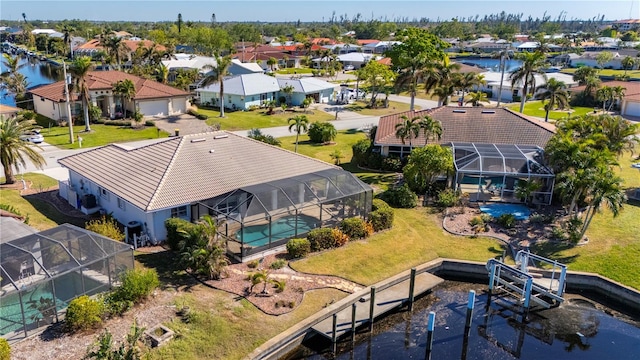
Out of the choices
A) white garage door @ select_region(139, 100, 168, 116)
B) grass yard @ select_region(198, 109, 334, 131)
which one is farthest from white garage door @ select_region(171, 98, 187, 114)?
grass yard @ select_region(198, 109, 334, 131)

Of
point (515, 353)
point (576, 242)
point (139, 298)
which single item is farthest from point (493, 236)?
point (139, 298)

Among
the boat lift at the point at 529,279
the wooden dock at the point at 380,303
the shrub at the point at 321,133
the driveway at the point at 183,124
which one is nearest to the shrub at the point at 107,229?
the wooden dock at the point at 380,303

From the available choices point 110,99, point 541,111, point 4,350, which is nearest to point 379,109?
point 541,111

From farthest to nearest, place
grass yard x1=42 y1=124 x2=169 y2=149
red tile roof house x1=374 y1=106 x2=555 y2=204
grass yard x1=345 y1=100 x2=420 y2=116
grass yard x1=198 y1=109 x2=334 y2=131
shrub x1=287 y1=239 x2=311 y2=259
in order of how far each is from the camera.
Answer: grass yard x1=345 y1=100 x2=420 y2=116 < grass yard x1=198 y1=109 x2=334 y2=131 < grass yard x1=42 y1=124 x2=169 y2=149 < red tile roof house x1=374 y1=106 x2=555 y2=204 < shrub x1=287 y1=239 x2=311 y2=259

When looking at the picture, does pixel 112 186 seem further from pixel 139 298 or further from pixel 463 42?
pixel 463 42

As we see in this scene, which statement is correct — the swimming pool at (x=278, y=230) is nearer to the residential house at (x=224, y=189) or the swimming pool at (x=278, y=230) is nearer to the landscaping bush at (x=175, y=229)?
the residential house at (x=224, y=189)

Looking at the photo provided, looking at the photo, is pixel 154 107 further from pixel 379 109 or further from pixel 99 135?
pixel 379 109

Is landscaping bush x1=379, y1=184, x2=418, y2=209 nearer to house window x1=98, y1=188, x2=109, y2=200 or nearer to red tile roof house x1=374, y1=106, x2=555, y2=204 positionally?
red tile roof house x1=374, y1=106, x2=555, y2=204
